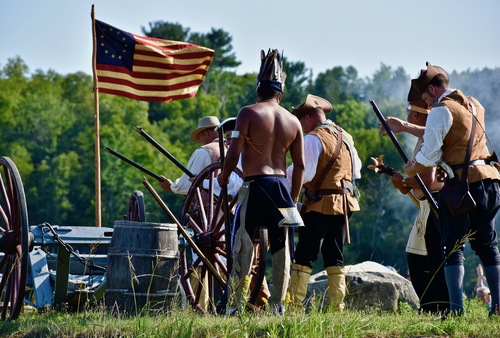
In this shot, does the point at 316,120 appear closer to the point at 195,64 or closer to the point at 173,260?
the point at 173,260

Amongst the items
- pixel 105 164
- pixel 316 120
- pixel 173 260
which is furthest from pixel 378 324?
pixel 105 164

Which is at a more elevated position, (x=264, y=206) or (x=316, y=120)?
(x=316, y=120)

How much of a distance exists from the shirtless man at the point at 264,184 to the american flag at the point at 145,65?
5.30 m

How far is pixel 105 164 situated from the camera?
228 ft

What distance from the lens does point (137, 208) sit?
961 centimetres

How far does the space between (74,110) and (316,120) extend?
79.6 metres

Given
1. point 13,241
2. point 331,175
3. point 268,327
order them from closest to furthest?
point 268,327 < point 13,241 < point 331,175

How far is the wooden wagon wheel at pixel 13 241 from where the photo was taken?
25.2ft

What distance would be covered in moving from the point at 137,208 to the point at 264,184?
268cm

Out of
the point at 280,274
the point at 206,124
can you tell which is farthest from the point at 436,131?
the point at 206,124

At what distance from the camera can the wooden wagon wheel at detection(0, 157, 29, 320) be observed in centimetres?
769

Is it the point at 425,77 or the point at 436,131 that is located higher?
the point at 425,77

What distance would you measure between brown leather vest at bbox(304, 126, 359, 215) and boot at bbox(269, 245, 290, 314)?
3.61 ft

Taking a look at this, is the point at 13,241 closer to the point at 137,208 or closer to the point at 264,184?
the point at 137,208
